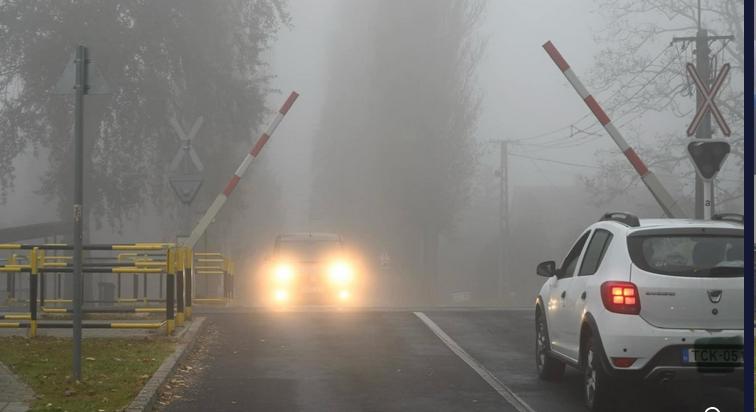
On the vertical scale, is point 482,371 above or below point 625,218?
below

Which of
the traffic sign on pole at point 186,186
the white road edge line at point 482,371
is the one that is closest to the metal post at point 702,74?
the white road edge line at point 482,371

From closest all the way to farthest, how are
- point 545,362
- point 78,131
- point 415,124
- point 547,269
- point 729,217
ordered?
1. point 78,131
2. point 729,217
3. point 545,362
4. point 547,269
5. point 415,124

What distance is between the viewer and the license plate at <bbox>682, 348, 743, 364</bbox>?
8.78 metres

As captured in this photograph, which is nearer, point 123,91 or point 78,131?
point 78,131

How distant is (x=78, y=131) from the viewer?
1038cm

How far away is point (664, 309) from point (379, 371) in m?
4.06

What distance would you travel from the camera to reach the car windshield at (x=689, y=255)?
896 cm

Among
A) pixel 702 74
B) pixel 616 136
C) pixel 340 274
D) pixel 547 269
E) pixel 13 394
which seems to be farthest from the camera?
pixel 702 74

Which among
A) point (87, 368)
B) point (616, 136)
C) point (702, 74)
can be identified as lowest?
point (87, 368)

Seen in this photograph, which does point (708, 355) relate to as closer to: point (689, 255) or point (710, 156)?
point (689, 255)

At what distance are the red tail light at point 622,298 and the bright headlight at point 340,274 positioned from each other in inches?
577

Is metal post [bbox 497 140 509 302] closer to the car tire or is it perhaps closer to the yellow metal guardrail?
the yellow metal guardrail

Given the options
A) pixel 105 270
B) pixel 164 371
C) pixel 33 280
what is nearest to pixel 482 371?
pixel 164 371

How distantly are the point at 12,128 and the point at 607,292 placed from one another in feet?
76.7
